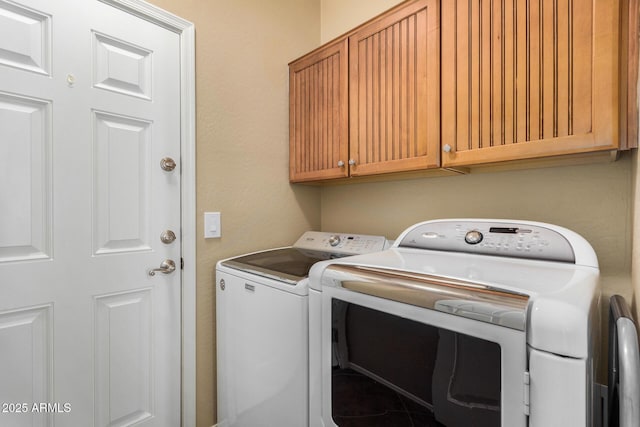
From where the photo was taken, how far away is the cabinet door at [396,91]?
130 cm

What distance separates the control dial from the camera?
3.95 feet

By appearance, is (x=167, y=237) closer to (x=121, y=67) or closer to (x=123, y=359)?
(x=123, y=359)

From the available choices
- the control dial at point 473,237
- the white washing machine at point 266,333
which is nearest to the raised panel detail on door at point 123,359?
the white washing machine at point 266,333

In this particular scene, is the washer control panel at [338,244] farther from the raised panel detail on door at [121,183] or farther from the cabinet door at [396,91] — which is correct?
the raised panel detail on door at [121,183]

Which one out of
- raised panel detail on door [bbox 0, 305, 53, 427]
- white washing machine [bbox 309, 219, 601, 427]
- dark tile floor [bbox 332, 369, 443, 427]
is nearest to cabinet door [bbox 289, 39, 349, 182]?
white washing machine [bbox 309, 219, 601, 427]

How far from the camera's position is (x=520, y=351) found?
2.08ft

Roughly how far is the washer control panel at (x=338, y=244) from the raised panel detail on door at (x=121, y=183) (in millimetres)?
855

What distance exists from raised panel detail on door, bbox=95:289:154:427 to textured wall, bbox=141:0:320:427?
0.80ft

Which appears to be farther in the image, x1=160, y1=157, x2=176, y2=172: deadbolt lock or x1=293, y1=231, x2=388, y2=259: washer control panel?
x1=293, y1=231, x2=388, y2=259: washer control panel

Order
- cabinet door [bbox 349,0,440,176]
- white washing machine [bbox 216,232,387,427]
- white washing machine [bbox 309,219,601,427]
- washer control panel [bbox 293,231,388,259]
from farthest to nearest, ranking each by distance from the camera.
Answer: washer control panel [bbox 293,231,388,259]
cabinet door [bbox 349,0,440,176]
white washing machine [bbox 216,232,387,427]
white washing machine [bbox 309,219,601,427]

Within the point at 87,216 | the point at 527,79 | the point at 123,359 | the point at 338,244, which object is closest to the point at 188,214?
the point at 87,216

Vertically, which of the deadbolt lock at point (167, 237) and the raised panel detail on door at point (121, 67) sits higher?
the raised panel detail on door at point (121, 67)

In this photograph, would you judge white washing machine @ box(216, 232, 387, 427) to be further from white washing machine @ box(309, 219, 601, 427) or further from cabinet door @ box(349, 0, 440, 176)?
cabinet door @ box(349, 0, 440, 176)

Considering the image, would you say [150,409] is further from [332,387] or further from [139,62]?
[139,62]
